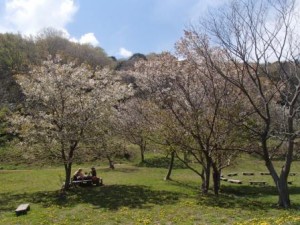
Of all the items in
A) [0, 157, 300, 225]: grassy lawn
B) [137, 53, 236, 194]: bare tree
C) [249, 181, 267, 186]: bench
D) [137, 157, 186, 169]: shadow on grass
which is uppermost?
Result: [137, 53, 236, 194]: bare tree

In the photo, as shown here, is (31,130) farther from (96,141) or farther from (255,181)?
(255,181)

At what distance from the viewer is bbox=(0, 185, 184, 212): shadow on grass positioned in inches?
781

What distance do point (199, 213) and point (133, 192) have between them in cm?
821

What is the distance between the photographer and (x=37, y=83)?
23.1 m

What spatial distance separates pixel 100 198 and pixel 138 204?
2.84 m

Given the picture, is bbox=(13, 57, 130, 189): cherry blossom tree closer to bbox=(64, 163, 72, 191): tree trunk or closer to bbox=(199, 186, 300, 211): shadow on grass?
bbox=(64, 163, 72, 191): tree trunk

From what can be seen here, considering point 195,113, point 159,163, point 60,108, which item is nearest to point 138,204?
point 195,113

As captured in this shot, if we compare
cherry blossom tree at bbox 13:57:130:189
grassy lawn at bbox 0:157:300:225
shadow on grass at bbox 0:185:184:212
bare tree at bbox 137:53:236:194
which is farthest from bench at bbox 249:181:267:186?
cherry blossom tree at bbox 13:57:130:189

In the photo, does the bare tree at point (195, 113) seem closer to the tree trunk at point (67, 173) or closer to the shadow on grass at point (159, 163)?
the tree trunk at point (67, 173)

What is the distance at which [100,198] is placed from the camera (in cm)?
2169

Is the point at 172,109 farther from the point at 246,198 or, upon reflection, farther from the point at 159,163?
the point at 159,163

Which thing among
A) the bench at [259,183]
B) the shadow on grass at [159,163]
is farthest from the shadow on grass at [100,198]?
the shadow on grass at [159,163]

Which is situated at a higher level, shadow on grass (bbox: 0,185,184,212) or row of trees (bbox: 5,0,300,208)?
row of trees (bbox: 5,0,300,208)

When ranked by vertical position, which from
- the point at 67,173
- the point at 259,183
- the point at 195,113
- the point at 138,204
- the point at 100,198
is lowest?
the point at 138,204
